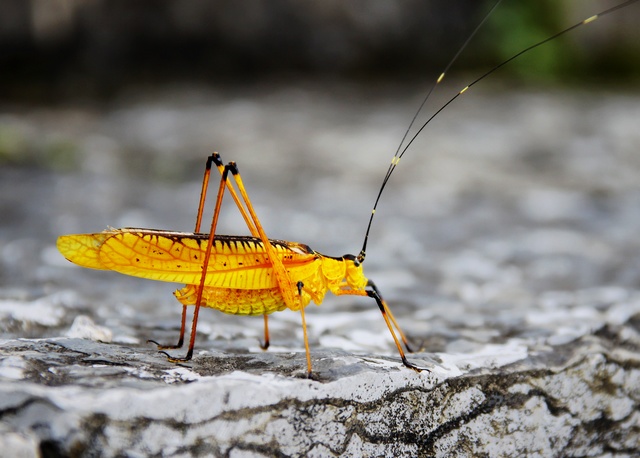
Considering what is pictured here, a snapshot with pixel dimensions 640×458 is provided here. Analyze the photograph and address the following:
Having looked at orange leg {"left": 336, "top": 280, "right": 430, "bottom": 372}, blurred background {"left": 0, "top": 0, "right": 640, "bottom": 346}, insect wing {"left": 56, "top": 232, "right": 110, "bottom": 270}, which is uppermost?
blurred background {"left": 0, "top": 0, "right": 640, "bottom": 346}

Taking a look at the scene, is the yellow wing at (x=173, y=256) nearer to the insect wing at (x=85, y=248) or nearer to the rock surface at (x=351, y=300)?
the insect wing at (x=85, y=248)

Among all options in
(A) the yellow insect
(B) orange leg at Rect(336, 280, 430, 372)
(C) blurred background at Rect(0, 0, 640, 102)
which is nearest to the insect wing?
Result: (A) the yellow insect

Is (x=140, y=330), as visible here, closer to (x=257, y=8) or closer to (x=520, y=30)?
(x=257, y=8)

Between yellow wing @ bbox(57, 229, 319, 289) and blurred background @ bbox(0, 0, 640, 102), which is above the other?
blurred background @ bbox(0, 0, 640, 102)

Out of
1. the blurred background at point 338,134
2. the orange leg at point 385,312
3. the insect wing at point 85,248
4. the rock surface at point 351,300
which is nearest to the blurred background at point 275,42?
the blurred background at point 338,134

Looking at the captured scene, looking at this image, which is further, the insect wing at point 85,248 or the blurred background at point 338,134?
the blurred background at point 338,134

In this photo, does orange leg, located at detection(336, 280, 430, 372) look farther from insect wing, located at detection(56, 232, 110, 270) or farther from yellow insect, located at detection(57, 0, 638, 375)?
insect wing, located at detection(56, 232, 110, 270)

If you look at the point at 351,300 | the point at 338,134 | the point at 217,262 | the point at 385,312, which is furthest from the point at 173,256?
the point at 338,134
